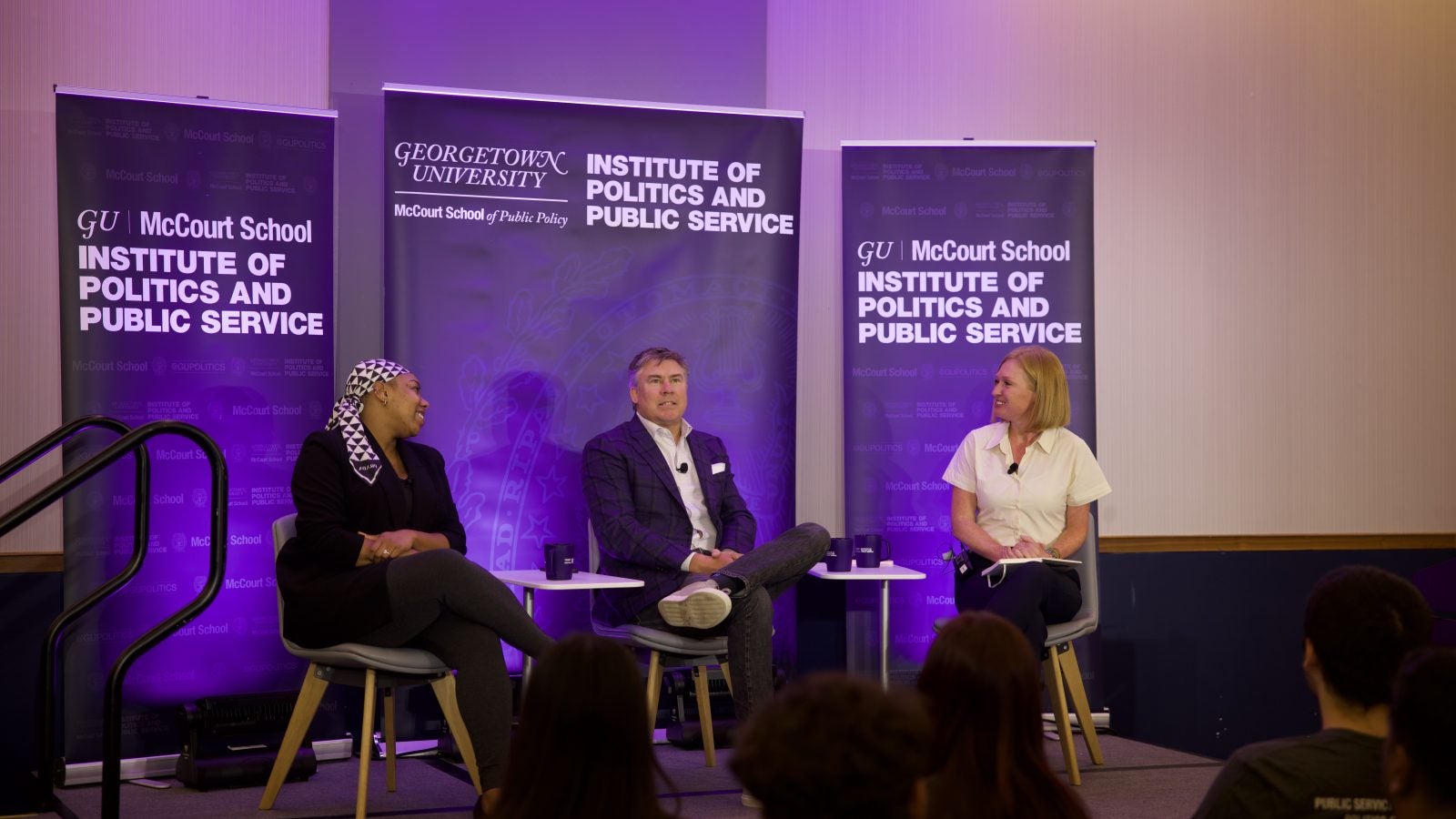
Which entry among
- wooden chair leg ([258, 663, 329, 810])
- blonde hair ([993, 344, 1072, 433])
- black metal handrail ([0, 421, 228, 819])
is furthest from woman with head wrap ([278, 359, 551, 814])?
blonde hair ([993, 344, 1072, 433])

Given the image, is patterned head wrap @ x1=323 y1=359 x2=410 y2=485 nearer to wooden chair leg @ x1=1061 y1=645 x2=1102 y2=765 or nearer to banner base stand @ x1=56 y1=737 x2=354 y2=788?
banner base stand @ x1=56 y1=737 x2=354 y2=788

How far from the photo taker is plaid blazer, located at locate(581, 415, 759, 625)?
4.29 m

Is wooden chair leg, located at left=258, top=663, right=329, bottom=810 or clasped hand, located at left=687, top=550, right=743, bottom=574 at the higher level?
clasped hand, located at left=687, top=550, right=743, bottom=574

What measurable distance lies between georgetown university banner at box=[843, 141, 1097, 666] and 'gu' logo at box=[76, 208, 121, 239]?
2.59 meters

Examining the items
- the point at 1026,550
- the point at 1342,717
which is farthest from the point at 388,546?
the point at 1342,717

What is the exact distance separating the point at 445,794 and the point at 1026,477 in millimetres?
2195

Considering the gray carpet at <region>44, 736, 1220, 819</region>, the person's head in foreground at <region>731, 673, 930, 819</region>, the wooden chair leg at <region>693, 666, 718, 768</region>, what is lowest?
the gray carpet at <region>44, 736, 1220, 819</region>

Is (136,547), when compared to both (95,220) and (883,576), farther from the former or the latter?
(883,576)

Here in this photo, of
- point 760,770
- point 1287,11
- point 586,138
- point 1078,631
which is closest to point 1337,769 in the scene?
point 760,770

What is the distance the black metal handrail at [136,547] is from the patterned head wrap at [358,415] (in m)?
0.45

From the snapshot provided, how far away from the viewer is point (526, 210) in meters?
4.82

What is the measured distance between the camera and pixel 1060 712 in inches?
166

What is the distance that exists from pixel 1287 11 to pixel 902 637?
322cm

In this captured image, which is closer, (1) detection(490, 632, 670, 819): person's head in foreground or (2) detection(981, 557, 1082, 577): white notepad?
(1) detection(490, 632, 670, 819): person's head in foreground
